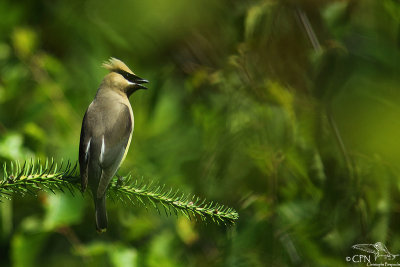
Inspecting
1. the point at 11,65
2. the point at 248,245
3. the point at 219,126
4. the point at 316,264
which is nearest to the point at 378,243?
the point at 316,264

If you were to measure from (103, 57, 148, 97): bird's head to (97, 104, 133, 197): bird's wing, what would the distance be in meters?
0.15

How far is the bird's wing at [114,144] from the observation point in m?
1.82

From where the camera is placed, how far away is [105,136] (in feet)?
6.48

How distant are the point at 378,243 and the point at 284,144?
0.46 metres

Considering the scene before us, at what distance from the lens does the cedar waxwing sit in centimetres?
183

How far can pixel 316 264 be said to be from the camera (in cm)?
224

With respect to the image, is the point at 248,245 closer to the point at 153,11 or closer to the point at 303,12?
the point at 303,12

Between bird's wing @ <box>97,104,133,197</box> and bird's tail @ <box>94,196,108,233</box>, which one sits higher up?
bird's wing @ <box>97,104,133,197</box>

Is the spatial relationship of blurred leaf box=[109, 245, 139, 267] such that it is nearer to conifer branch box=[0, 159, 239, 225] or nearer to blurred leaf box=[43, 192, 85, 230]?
blurred leaf box=[43, 192, 85, 230]

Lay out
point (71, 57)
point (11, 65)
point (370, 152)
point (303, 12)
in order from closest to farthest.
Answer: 1. point (370, 152)
2. point (303, 12)
3. point (11, 65)
4. point (71, 57)

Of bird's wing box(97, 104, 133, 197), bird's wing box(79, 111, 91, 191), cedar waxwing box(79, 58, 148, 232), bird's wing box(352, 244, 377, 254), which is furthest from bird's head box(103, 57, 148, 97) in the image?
bird's wing box(352, 244, 377, 254)

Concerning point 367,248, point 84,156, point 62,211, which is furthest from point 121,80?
point 367,248

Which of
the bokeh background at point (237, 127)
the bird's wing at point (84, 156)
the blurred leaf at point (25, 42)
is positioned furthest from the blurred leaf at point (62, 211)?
the blurred leaf at point (25, 42)

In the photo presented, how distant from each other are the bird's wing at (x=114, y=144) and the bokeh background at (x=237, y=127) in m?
0.12
